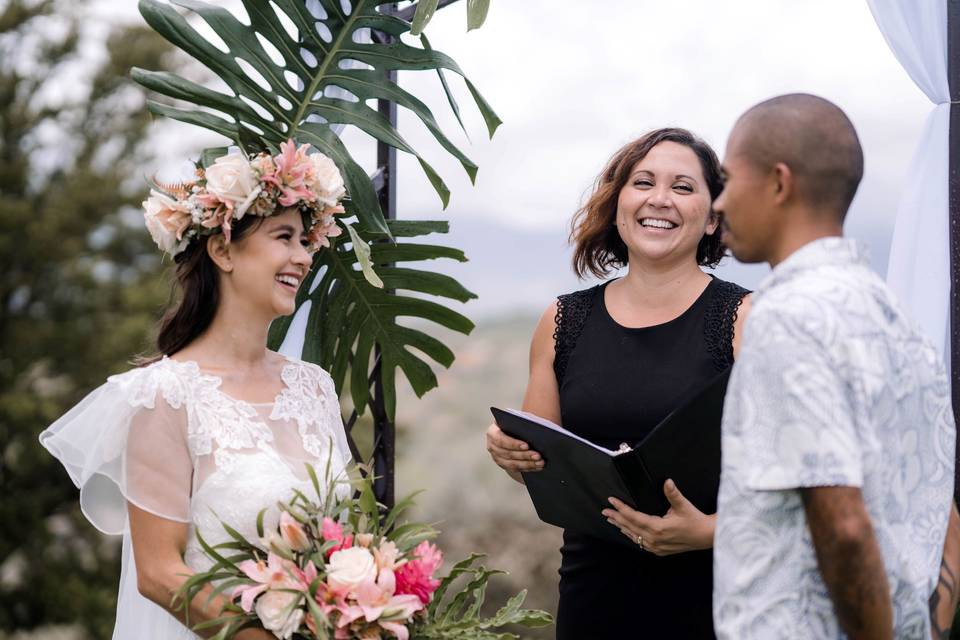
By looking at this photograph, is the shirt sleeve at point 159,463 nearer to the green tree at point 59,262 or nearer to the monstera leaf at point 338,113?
the monstera leaf at point 338,113

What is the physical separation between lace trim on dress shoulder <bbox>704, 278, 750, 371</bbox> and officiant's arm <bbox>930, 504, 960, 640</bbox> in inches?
29.2

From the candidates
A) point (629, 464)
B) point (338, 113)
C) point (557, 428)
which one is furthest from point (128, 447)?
point (338, 113)

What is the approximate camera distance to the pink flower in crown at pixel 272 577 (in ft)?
5.92

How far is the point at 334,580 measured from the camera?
70.9 inches

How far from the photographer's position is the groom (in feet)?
4.30

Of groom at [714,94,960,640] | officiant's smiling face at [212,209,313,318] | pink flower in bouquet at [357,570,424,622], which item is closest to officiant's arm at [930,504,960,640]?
groom at [714,94,960,640]

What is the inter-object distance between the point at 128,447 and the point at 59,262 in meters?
8.62

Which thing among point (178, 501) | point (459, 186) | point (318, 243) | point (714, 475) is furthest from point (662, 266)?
point (459, 186)

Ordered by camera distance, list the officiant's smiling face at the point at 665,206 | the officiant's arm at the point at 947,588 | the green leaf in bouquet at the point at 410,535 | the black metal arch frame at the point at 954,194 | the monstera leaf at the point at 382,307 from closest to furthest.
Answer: the officiant's arm at the point at 947,588, the green leaf in bouquet at the point at 410,535, the officiant's smiling face at the point at 665,206, the black metal arch frame at the point at 954,194, the monstera leaf at the point at 382,307

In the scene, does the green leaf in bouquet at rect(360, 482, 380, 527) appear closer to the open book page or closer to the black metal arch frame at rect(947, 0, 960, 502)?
the open book page

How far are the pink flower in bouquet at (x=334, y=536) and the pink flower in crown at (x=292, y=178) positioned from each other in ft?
2.21

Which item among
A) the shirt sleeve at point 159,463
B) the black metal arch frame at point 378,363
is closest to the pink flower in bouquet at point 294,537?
the shirt sleeve at point 159,463

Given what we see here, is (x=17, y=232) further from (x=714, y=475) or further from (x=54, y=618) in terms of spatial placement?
(x=714, y=475)

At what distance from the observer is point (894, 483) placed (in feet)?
4.56
